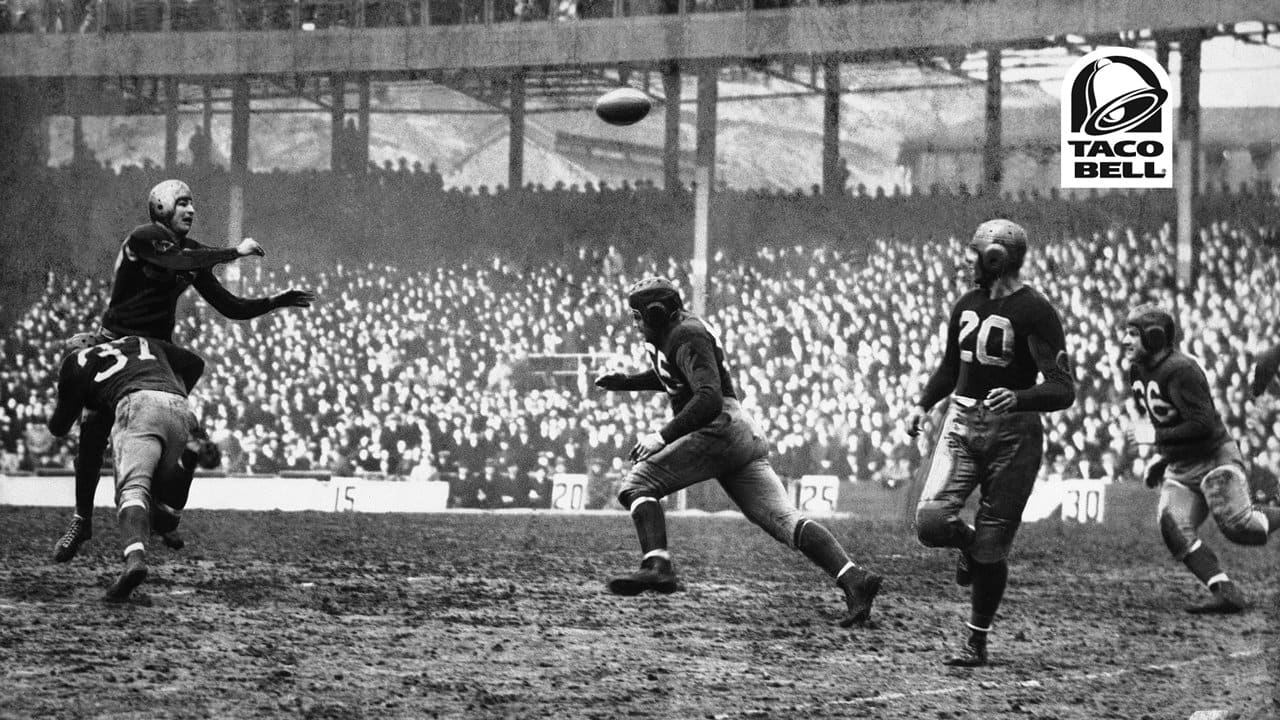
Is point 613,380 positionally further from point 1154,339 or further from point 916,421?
point 1154,339

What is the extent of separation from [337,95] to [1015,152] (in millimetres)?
8509

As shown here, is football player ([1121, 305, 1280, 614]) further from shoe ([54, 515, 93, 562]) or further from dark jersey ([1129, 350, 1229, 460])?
shoe ([54, 515, 93, 562])

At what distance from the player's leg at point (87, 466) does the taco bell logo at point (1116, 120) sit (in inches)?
181

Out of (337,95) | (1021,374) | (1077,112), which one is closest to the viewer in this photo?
(1021,374)

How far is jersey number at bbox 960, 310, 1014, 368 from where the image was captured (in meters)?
5.55

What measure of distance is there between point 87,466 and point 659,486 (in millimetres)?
2820

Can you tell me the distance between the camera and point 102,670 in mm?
4781

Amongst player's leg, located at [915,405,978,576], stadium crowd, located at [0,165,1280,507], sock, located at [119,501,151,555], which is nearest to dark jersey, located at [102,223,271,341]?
sock, located at [119,501,151,555]

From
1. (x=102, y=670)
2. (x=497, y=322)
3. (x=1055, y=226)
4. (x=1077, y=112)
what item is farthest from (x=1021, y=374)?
(x=497, y=322)

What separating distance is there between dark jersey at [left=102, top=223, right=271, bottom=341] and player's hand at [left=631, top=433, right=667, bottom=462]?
181 cm

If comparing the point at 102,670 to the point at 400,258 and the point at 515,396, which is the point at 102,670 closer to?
the point at 515,396

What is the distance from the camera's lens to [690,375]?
636cm

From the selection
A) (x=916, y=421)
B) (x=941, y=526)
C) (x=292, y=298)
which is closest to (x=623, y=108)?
(x=292, y=298)

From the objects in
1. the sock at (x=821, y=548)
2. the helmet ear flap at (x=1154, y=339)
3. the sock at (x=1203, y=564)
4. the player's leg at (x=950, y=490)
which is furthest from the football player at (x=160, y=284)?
Answer: the sock at (x=1203, y=564)
